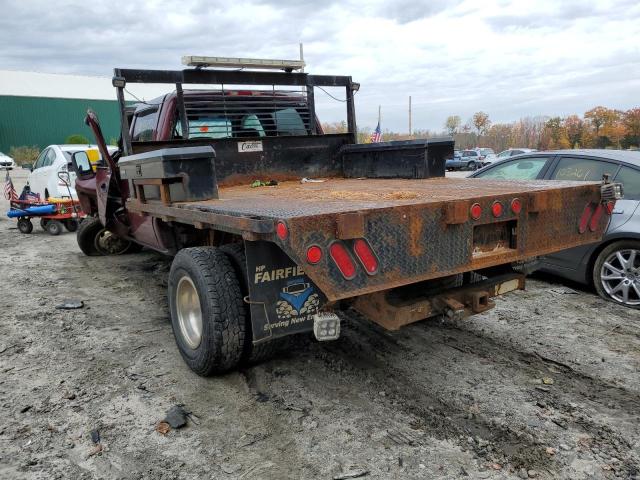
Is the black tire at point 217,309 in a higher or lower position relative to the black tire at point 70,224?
higher

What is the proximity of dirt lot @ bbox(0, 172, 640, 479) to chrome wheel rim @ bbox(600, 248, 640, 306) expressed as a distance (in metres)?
0.19

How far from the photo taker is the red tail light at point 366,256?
2.47m

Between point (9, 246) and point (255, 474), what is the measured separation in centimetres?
831

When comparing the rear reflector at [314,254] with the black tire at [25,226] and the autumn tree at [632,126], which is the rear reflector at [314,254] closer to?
the black tire at [25,226]

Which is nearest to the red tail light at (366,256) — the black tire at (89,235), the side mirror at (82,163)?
the side mirror at (82,163)

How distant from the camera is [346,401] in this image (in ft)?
10.3

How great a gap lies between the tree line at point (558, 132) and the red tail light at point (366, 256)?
21946 millimetres

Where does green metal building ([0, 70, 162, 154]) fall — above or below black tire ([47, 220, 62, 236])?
above

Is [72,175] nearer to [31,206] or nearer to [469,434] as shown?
[31,206]

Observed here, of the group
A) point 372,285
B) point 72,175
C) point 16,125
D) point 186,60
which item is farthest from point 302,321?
point 16,125

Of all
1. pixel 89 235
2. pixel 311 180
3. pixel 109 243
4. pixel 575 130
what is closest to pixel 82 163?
pixel 89 235

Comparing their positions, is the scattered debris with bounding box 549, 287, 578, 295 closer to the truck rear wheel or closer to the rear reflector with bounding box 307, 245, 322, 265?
the rear reflector with bounding box 307, 245, 322, 265

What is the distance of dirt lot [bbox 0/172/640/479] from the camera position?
8.36ft

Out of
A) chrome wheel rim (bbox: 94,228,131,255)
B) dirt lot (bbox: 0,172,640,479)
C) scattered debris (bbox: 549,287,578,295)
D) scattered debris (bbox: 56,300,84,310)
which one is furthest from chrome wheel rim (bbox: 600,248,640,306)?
chrome wheel rim (bbox: 94,228,131,255)
